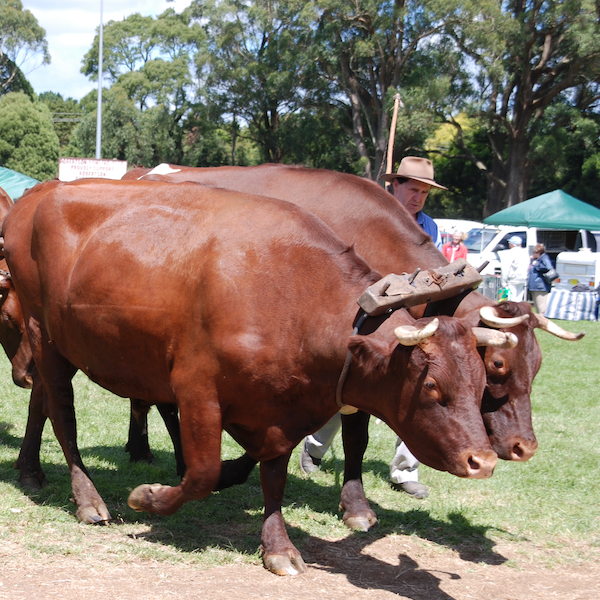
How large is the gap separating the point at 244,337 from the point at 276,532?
118 cm

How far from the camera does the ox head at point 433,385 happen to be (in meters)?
3.65

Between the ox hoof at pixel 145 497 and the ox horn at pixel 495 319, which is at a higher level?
the ox horn at pixel 495 319

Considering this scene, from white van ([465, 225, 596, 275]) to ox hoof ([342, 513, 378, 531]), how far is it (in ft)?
50.5

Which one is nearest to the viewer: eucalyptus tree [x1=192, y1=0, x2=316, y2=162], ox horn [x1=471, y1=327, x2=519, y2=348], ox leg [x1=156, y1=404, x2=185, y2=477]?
ox horn [x1=471, y1=327, x2=519, y2=348]

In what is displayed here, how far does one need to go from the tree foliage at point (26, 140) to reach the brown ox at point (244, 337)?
1746 inches

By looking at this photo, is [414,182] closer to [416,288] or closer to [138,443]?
[416,288]

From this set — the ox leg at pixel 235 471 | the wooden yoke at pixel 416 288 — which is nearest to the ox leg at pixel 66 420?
the ox leg at pixel 235 471

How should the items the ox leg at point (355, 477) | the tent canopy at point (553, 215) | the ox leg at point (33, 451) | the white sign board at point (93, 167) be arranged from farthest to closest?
the tent canopy at point (553, 215) < the white sign board at point (93, 167) < the ox leg at point (33, 451) < the ox leg at point (355, 477)

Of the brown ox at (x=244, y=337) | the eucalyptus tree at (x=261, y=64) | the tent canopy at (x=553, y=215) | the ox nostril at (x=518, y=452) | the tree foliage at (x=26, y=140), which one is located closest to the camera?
the brown ox at (x=244, y=337)

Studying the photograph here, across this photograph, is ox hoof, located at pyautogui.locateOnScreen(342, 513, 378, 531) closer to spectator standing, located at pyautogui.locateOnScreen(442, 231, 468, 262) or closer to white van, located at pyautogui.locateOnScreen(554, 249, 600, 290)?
spectator standing, located at pyautogui.locateOnScreen(442, 231, 468, 262)

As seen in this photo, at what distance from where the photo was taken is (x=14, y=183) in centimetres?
1817

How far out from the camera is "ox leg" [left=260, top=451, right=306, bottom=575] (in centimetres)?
422

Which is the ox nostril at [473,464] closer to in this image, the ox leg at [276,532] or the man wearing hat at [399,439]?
the ox leg at [276,532]

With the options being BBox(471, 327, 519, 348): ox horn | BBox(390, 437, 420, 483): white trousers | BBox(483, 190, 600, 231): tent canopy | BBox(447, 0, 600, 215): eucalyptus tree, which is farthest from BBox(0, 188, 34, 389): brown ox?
BBox(447, 0, 600, 215): eucalyptus tree
